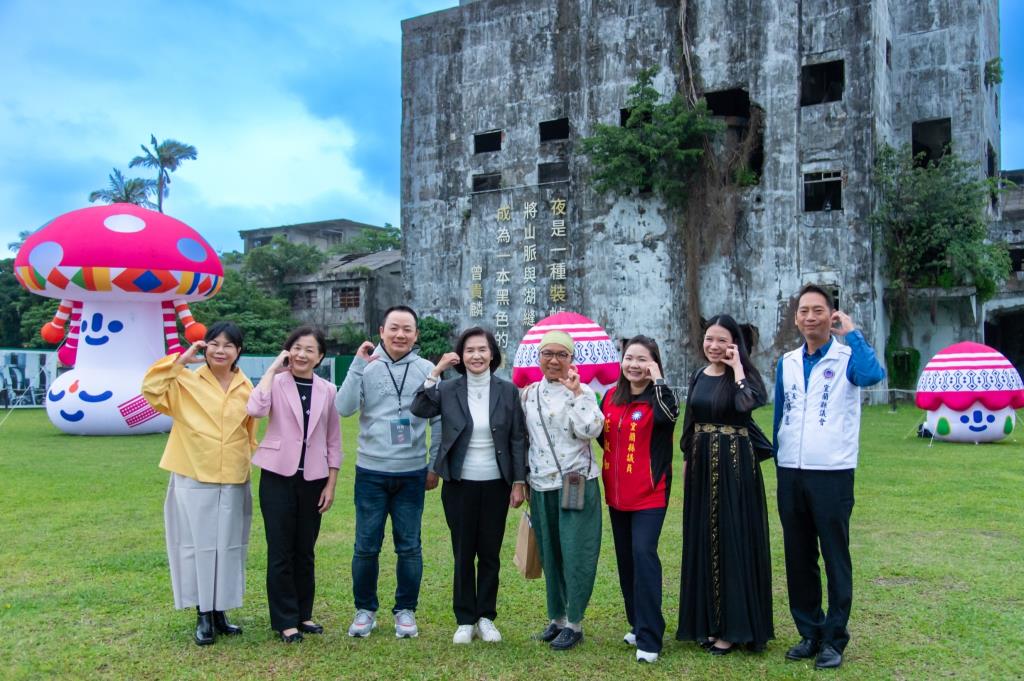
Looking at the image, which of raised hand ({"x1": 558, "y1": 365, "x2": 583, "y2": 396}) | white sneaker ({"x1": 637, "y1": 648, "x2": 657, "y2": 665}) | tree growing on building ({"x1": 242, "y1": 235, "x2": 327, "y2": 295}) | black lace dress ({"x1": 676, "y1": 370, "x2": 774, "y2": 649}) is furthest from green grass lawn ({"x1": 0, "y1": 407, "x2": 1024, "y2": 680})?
tree growing on building ({"x1": 242, "y1": 235, "x2": 327, "y2": 295})

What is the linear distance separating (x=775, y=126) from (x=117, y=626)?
19.9 metres

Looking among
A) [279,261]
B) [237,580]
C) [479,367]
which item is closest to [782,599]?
[479,367]

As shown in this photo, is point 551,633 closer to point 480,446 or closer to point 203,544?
point 480,446

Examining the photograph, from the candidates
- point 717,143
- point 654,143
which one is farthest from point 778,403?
point 717,143

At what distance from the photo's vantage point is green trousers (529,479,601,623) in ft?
13.7

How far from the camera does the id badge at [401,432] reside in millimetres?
4457

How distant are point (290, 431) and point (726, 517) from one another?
7.12 feet

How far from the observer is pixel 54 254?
13.0 meters

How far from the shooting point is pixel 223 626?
14.5ft

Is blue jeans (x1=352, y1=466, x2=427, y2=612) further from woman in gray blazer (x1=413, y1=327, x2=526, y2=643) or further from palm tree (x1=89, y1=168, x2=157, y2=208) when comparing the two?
palm tree (x1=89, y1=168, x2=157, y2=208)

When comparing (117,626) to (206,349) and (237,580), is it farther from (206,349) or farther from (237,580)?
(206,349)

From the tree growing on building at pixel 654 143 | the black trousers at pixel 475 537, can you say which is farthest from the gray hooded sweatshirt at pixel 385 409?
the tree growing on building at pixel 654 143

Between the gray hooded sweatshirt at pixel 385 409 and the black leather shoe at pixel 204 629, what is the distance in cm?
104

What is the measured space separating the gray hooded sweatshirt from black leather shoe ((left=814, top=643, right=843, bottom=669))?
2051 mm
